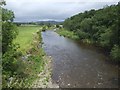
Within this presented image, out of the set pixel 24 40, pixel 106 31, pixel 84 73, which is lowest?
pixel 84 73

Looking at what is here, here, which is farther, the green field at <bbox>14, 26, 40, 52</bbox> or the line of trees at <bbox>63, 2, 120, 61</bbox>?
the green field at <bbox>14, 26, 40, 52</bbox>

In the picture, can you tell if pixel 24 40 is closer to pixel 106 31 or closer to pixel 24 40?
pixel 24 40

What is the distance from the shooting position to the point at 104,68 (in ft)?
123

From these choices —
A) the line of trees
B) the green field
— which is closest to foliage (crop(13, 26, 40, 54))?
the green field

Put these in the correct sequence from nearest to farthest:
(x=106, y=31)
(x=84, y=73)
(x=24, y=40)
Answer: (x=84, y=73) < (x=106, y=31) < (x=24, y=40)

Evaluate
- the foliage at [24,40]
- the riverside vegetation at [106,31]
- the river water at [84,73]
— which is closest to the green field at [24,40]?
the foliage at [24,40]

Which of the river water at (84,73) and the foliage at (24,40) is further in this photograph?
the foliage at (24,40)

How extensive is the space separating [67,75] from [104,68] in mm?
6615

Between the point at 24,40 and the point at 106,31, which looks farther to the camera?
the point at 24,40

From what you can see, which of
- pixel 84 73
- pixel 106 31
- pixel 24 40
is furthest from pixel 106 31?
pixel 24 40

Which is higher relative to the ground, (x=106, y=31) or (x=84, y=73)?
(x=106, y=31)

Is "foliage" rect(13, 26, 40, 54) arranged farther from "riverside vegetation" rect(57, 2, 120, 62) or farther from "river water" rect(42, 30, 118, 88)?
"riverside vegetation" rect(57, 2, 120, 62)

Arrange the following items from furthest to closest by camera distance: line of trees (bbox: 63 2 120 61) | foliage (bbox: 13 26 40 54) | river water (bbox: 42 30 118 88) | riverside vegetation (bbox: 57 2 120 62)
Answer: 1. foliage (bbox: 13 26 40 54)
2. line of trees (bbox: 63 2 120 61)
3. riverside vegetation (bbox: 57 2 120 62)
4. river water (bbox: 42 30 118 88)

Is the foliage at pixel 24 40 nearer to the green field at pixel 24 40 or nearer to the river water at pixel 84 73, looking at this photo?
the green field at pixel 24 40
